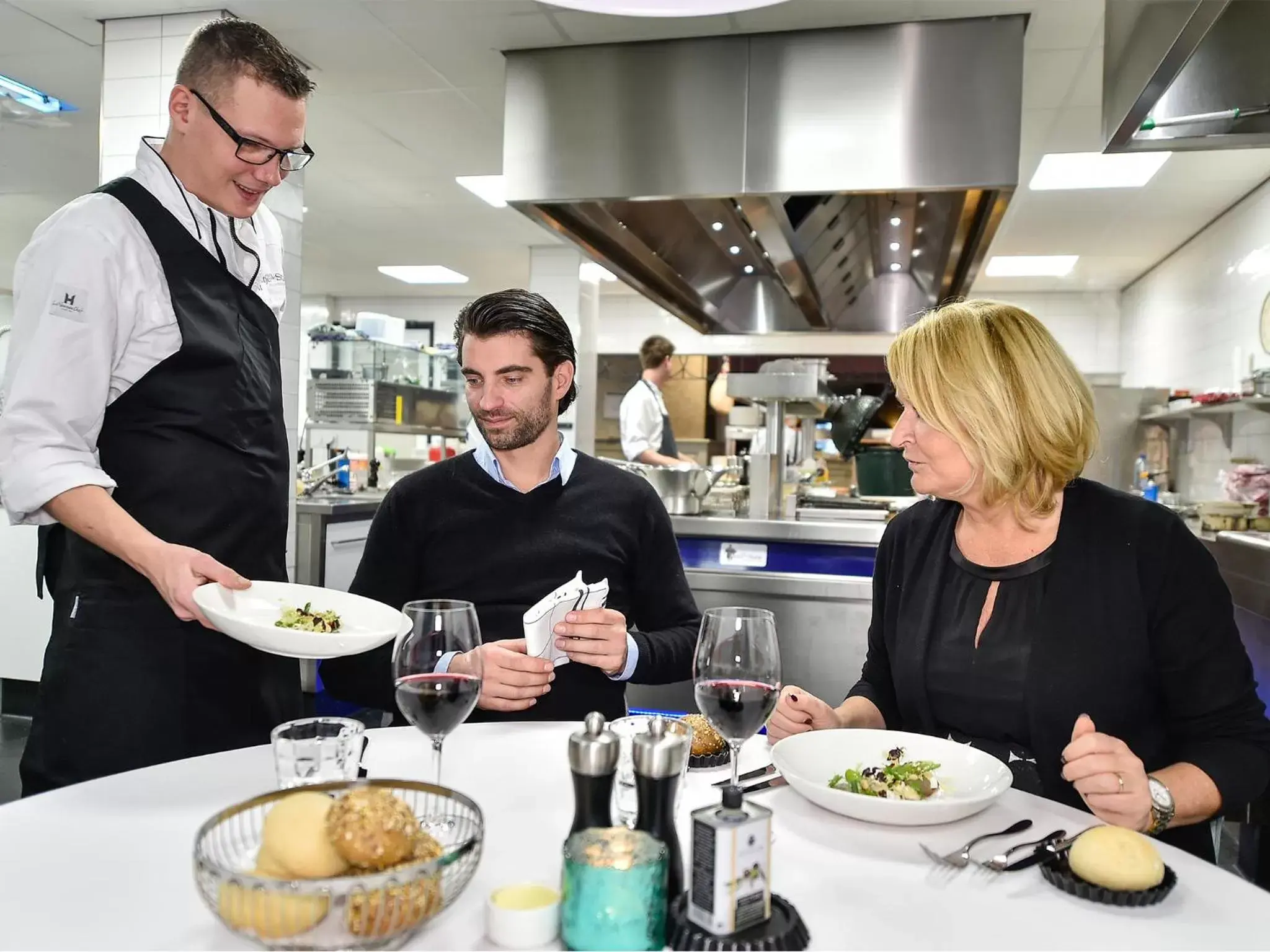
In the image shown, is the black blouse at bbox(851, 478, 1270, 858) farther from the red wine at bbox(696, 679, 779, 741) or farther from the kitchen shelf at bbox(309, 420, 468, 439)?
the kitchen shelf at bbox(309, 420, 468, 439)

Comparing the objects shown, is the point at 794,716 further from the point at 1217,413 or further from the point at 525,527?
the point at 1217,413

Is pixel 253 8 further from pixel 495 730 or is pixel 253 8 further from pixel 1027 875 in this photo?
pixel 1027 875

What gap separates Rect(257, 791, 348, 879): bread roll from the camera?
720 mm

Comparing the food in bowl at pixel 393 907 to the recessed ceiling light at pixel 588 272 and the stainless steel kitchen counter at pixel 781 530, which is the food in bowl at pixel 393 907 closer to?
the stainless steel kitchen counter at pixel 781 530

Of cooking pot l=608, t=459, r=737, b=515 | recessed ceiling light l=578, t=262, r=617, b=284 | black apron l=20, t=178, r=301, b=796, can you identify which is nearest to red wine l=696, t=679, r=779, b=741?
black apron l=20, t=178, r=301, b=796

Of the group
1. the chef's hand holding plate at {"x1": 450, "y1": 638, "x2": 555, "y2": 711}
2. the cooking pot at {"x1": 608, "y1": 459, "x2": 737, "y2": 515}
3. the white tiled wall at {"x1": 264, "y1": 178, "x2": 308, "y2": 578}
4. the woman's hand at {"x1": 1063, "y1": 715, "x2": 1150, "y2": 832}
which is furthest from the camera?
the white tiled wall at {"x1": 264, "y1": 178, "x2": 308, "y2": 578}

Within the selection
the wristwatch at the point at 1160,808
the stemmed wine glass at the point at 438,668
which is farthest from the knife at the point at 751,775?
the wristwatch at the point at 1160,808

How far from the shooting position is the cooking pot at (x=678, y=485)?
3.88 meters

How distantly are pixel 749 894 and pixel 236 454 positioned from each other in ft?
4.10

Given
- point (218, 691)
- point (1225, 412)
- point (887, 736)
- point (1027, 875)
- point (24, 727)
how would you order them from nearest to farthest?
point (1027, 875)
point (887, 736)
point (218, 691)
point (24, 727)
point (1225, 412)

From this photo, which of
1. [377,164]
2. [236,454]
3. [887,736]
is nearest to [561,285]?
[377,164]

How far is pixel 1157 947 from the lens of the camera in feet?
2.69

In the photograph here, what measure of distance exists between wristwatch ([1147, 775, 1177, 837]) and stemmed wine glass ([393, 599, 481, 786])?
2.79 feet

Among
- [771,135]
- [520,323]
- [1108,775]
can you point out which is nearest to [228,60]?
[520,323]
